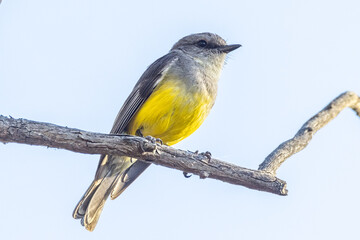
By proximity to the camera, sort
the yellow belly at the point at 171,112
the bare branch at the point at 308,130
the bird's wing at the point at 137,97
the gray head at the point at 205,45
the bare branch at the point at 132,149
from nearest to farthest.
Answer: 1. the bare branch at the point at 132,149
2. the bare branch at the point at 308,130
3. the yellow belly at the point at 171,112
4. the bird's wing at the point at 137,97
5. the gray head at the point at 205,45

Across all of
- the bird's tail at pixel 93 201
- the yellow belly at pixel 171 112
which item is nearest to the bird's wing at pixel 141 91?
the yellow belly at pixel 171 112

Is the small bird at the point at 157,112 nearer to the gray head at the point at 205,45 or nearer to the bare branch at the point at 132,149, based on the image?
the gray head at the point at 205,45

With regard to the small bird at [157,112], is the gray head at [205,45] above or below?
above

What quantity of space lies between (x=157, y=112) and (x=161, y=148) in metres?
1.20

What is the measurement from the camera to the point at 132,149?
19.8 ft

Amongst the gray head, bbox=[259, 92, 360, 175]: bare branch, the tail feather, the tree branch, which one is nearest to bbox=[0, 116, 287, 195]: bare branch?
the tree branch

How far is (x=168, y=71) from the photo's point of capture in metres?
8.09

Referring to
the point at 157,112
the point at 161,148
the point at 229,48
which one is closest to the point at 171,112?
the point at 157,112

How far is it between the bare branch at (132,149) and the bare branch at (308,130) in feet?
1.11

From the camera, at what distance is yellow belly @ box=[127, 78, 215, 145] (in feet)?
24.3

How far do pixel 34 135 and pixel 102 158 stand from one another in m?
2.30

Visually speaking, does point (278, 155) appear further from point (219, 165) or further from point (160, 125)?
point (160, 125)

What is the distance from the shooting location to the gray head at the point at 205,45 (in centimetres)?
907

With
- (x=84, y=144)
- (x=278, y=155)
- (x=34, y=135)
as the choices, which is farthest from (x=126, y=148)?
(x=278, y=155)
